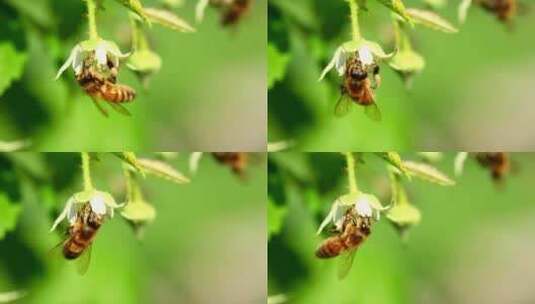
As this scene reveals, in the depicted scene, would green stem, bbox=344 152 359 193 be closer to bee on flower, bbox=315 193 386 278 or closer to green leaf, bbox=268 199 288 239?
Result: bee on flower, bbox=315 193 386 278

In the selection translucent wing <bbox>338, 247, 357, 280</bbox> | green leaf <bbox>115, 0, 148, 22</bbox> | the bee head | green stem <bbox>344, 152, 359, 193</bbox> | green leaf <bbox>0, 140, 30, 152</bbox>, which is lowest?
translucent wing <bbox>338, 247, 357, 280</bbox>

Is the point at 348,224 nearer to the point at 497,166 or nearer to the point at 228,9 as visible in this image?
the point at 497,166

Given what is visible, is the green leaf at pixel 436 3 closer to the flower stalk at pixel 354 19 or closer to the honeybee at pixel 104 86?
the flower stalk at pixel 354 19

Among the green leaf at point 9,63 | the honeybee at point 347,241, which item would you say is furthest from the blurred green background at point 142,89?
the honeybee at point 347,241

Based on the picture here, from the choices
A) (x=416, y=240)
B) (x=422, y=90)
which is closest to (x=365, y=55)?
(x=422, y=90)

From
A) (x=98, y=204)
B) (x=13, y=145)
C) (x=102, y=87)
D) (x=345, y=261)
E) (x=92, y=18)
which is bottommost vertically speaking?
(x=345, y=261)

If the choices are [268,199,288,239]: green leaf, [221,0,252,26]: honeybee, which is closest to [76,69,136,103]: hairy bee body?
[221,0,252,26]: honeybee
